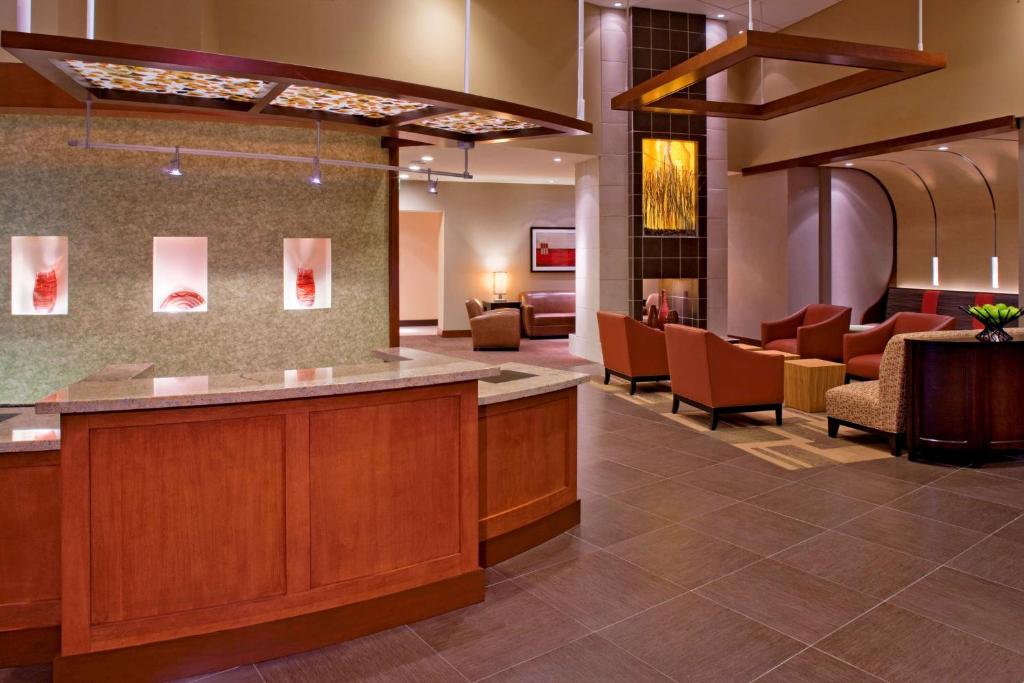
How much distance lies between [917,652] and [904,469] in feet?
10.2

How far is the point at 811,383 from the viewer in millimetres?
8016

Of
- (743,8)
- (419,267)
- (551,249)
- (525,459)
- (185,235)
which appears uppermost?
(743,8)

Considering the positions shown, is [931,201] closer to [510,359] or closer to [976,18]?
[976,18]

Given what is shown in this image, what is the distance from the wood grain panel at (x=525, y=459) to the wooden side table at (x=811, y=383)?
457 centimetres

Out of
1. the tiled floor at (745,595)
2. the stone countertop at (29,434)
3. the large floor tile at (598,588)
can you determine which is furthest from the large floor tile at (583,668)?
the stone countertop at (29,434)

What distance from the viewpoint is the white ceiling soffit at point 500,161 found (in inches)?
429

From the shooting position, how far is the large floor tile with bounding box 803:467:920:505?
16.6 ft

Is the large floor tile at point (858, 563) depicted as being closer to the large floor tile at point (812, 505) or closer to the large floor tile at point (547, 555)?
the large floor tile at point (812, 505)

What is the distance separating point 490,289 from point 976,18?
9.96 m

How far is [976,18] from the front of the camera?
8.92 metres

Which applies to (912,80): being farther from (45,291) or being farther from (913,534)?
(45,291)

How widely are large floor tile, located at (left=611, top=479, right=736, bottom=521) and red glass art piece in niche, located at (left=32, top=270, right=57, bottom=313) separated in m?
6.04

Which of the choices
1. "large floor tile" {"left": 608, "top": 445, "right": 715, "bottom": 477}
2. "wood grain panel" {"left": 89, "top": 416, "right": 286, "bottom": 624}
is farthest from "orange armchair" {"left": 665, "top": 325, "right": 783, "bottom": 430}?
"wood grain panel" {"left": 89, "top": 416, "right": 286, "bottom": 624}

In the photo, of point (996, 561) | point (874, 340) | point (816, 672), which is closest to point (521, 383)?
point (816, 672)
